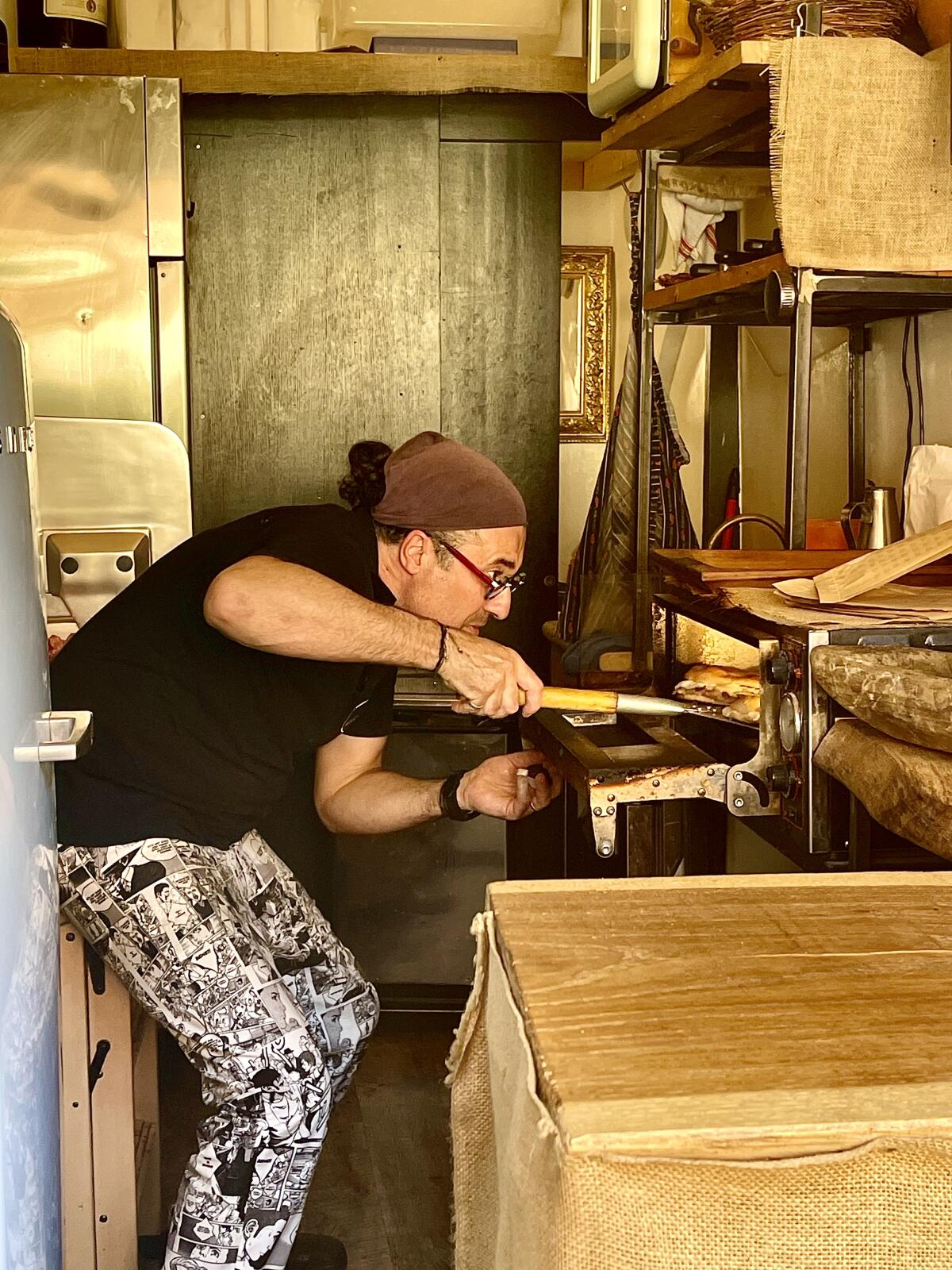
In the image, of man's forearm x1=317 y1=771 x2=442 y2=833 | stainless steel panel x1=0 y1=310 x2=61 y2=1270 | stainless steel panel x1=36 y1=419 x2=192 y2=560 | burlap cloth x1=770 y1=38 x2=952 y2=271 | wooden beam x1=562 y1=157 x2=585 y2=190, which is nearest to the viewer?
stainless steel panel x1=0 y1=310 x2=61 y2=1270

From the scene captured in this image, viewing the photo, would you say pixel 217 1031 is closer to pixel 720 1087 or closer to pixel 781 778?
pixel 781 778

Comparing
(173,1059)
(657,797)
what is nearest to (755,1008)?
(657,797)

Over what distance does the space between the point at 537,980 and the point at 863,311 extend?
2345 millimetres

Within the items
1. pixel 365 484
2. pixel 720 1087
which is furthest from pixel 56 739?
pixel 365 484

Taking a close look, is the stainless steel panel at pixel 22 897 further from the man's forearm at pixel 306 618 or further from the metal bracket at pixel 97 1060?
the metal bracket at pixel 97 1060

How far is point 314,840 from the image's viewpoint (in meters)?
3.42

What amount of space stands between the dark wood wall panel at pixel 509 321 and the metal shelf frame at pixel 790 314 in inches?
19.3

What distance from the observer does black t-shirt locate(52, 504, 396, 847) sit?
2.22 metres

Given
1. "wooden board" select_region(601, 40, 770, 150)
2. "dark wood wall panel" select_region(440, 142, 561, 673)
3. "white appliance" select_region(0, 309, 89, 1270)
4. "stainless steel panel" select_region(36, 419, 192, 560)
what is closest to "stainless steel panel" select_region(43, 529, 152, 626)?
"stainless steel panel" select_region(36, 419, 192, 560)

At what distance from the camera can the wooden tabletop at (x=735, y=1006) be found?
34.9 inches

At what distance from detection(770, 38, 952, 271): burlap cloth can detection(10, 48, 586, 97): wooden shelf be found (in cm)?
125

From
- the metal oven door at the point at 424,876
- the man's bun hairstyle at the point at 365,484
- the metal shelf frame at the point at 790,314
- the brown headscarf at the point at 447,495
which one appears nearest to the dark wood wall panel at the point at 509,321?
the metal oven door at the point at 424,876

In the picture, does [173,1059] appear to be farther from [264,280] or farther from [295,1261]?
[264,280]

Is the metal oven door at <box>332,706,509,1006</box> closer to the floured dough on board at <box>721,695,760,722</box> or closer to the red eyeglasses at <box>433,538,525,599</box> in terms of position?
the red eyeglasses at <box>433,538,525,599</box>
